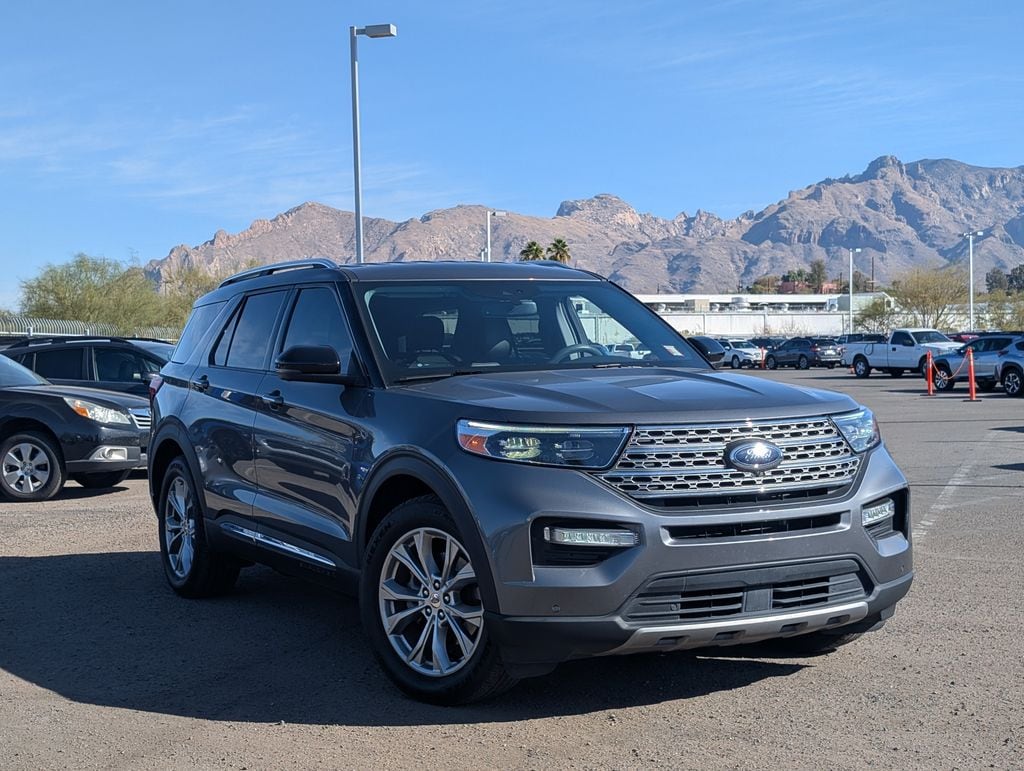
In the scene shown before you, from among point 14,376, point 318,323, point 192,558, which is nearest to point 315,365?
point 318,323

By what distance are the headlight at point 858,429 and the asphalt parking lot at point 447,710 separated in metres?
1.08

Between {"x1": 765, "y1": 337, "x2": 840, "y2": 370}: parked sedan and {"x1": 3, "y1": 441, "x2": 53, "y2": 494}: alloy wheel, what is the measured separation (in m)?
54.0

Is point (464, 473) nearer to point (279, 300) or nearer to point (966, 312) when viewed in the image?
point (279, 300)

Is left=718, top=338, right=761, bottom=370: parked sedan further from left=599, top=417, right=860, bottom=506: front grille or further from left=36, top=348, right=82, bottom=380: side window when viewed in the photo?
left=599, top=417, right=860, bottom=506: front grille

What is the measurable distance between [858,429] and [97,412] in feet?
31.2

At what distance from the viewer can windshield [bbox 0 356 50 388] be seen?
13.1 metres

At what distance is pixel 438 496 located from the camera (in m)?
5.16

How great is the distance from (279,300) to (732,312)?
119854 millimetres

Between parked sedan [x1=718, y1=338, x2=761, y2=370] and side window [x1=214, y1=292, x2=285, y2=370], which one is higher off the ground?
side window [x1=214, y1=292, x2=285, y2=370]

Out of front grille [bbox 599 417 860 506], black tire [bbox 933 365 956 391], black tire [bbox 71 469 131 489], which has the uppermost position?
front grille [bbox 599 417 860 506]

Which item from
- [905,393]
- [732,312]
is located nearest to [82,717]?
[905,393]

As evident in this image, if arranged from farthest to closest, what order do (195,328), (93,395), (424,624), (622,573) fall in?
(93,395) → (195,328) → (424,624) → (622,573)

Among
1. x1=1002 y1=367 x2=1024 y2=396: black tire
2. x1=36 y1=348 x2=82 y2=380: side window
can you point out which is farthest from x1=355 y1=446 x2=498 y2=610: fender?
x1=1002 y1=367 x2=1024 y2=396: black tire

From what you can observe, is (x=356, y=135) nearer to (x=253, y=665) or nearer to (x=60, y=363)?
(x=60, y=363)
